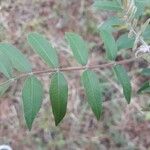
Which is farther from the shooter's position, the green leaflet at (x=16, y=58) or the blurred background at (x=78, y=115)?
the blurred background at (x=78, y=115)

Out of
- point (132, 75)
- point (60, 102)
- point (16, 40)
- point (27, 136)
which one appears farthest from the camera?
point (16, 40)

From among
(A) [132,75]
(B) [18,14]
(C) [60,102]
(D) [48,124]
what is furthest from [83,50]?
(B) [18,14]

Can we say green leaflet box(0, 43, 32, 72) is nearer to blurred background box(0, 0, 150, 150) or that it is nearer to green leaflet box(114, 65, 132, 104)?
green leaflet box(114, 65, 132, 104)

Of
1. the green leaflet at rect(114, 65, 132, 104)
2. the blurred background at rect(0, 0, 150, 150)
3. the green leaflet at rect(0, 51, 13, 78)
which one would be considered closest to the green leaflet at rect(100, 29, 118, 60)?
the green leaflet at rect(114, 65, 132, 104)

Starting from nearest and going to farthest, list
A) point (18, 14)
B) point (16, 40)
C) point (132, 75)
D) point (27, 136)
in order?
point (27, 136), point (132, 75), point (16, 40), point (18, 14)

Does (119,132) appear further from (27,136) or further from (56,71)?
(56,71)

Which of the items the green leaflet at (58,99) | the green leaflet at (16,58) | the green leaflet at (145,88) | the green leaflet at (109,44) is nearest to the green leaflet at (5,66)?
the green leaflet at (16,58)

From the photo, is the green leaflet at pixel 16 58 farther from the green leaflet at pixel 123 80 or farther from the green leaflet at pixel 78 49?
the green leaflet at pixel 123 80
